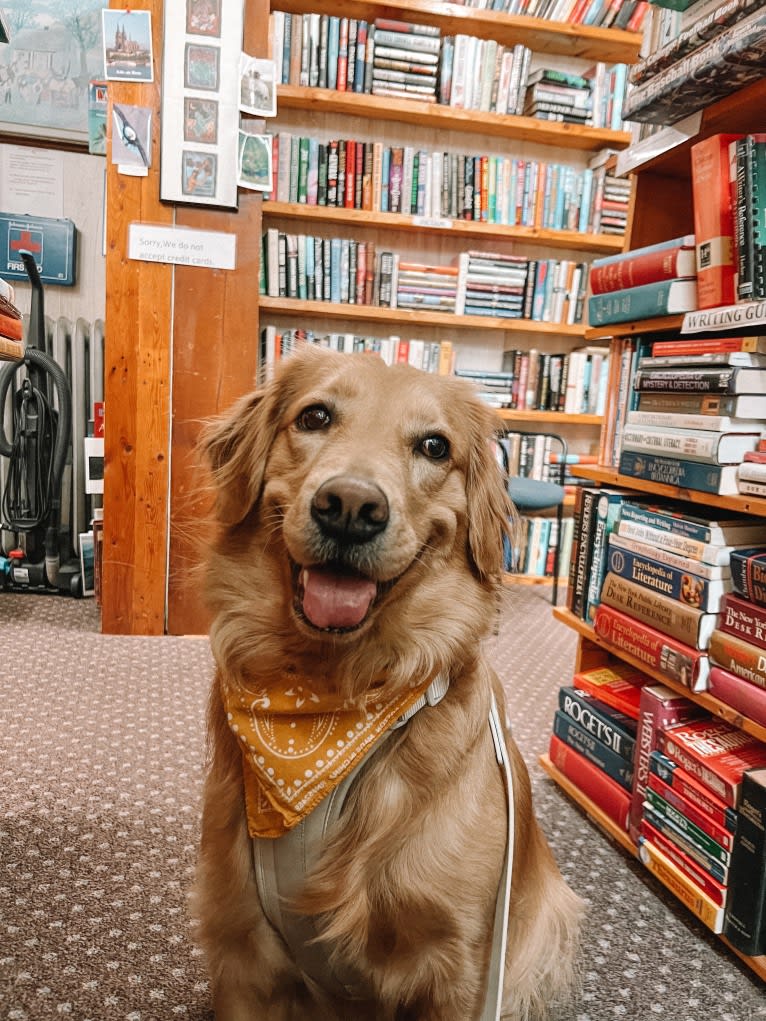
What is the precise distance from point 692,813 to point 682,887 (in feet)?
0.54

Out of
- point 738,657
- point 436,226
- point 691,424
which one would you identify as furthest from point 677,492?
point 436,226

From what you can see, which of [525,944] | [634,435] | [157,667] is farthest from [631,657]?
[157,667]

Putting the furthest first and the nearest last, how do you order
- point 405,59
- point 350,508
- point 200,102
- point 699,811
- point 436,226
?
point 436,226
point 405,59
point 200,102
point 699,811
point 350,508

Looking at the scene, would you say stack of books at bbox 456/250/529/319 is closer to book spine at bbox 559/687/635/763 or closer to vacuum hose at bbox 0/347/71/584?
vacuum hose at bbox 0/347/71/584

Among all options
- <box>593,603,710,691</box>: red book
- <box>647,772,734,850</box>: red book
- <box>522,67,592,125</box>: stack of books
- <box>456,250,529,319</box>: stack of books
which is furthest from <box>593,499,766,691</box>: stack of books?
<box>522,67,592,125</box>: stack of books

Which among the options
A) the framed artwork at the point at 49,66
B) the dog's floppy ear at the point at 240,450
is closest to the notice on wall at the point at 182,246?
the framed artwork at the point at 49,66

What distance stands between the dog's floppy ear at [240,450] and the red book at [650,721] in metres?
1.03

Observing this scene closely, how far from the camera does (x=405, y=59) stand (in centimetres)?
345

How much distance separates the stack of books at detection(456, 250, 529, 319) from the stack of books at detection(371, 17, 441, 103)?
0.76m

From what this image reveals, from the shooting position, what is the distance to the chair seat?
3242mm

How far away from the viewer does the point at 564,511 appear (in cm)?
420

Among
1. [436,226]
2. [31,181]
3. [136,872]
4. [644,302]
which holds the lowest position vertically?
[136,872]

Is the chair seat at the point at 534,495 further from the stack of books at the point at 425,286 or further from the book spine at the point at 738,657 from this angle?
the book spine at the point at 738,657

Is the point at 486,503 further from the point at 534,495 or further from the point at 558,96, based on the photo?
the point at 558,96
